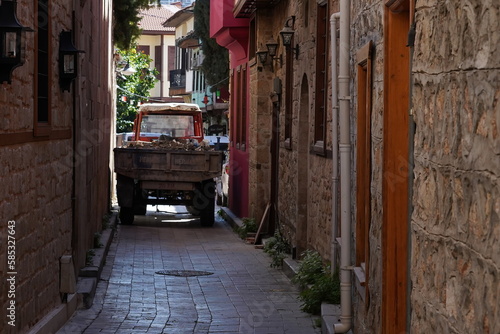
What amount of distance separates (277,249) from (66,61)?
621cm

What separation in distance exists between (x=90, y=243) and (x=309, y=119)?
3.48 metres

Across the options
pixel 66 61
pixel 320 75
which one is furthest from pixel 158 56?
pixel 66 61

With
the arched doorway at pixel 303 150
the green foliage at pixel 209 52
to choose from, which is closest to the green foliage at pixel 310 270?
the arched doorway at pixel 303 150

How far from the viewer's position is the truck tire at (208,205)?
21000mm

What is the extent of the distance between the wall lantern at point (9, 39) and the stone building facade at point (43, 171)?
0.44 feet

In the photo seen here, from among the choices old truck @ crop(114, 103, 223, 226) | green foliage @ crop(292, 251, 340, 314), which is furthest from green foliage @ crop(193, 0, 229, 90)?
green foliage @ crop(292, 251, 340, 314)

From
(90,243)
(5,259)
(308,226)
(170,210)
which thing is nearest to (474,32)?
(5,259)

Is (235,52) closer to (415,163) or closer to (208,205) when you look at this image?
(208,205)

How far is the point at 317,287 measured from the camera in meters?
10.1

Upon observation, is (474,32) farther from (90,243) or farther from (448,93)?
(90,243)

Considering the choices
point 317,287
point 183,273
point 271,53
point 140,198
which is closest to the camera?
point 317,287

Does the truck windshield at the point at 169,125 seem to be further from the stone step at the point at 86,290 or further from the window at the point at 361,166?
the window at the point at 361,166

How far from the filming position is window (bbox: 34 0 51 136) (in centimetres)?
880

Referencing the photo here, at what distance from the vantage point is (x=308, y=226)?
1337 centimetres
